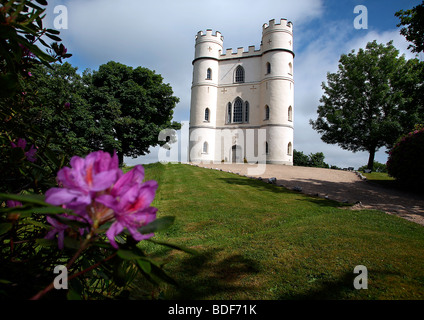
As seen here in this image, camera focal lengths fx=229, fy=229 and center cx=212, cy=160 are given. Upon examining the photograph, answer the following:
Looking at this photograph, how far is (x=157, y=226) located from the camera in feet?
2.21

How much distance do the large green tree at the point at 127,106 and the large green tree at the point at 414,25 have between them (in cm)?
1924

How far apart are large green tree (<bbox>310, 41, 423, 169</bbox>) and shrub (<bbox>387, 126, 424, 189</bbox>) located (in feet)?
29.2

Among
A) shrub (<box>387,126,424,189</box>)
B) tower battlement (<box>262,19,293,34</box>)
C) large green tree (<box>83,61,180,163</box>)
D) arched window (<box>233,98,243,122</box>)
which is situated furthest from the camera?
arched window (<box>233,98,243,122</box>)

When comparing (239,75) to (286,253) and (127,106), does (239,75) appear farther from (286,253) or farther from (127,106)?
(286,253)

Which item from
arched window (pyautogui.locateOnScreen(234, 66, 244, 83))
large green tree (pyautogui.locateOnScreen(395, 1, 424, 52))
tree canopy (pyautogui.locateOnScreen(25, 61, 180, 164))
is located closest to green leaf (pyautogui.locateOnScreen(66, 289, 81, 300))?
large green tree (pyautogui.locateOnScreen(395, 1, 424, 52))

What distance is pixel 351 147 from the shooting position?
23.3 meters

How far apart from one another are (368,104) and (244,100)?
12420 millimetres

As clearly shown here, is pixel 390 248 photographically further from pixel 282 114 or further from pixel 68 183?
pixel 282 114

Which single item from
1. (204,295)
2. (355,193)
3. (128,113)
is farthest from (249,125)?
(204,295)

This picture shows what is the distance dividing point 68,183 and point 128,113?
24031 mm

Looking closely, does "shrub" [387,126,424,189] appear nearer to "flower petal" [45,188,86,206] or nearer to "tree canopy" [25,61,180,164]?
"flower petal" [45,188,86,206]

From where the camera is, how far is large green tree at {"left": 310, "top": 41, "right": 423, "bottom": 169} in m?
20.5
